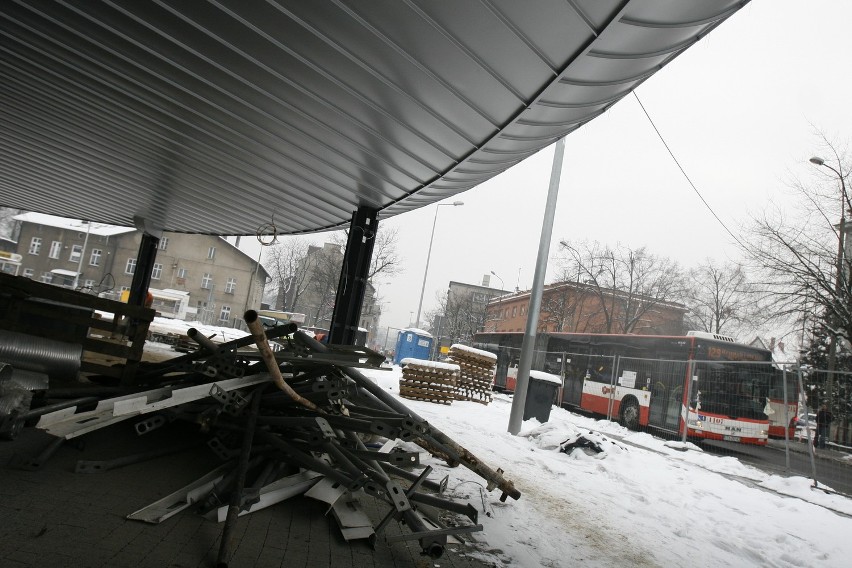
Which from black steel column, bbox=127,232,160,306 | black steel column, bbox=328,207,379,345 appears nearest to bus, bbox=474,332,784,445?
black steel column, bbox=328,207,379,345

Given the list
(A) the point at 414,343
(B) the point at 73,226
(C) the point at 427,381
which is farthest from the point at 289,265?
(C) the point at 427,381

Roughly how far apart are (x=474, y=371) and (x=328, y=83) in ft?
38.7

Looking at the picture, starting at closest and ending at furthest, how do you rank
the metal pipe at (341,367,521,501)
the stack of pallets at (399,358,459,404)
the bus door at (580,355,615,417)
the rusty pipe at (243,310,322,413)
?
1. the rusty pipe at (243,310,322,413)
2. the metal pipe at (341,367,521,501)
3. the stack of pallets at (399,358,459,404)
4. the bus door at (580,355,615,417)

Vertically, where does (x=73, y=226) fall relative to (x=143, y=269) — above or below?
above

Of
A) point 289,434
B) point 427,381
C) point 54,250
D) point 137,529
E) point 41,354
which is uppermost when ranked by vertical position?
point 54,250

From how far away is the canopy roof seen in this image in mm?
3895

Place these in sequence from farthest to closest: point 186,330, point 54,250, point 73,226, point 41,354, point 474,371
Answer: point 54,250 < point 73,226 < point 186,330 < point 474,371 < point 41,354

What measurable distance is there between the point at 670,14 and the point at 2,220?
302 ft

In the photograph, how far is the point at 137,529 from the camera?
3471 mm

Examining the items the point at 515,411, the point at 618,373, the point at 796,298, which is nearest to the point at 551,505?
the point at 515,411

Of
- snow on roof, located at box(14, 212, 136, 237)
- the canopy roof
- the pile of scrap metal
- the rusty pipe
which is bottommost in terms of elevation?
the pile of scrap metal

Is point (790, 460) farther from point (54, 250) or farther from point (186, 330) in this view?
point (54, 250)

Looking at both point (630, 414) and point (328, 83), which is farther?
point (630, 414)

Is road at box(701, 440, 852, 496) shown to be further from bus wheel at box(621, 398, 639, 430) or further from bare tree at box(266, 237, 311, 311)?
bare tree at box(266, 237, 311, 311)
